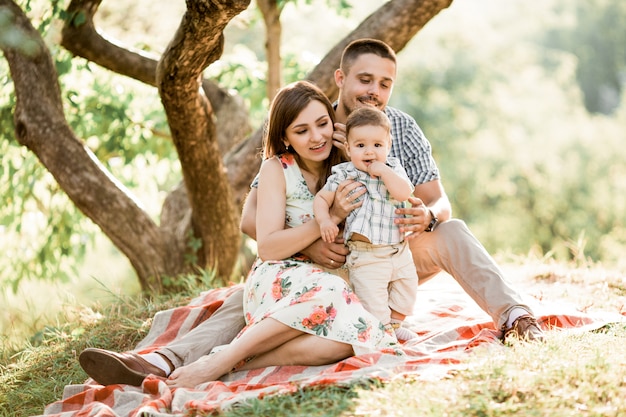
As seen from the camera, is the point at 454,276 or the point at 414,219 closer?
the point at 414,219

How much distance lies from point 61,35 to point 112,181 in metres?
1.04

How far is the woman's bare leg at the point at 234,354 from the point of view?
3.16 metres

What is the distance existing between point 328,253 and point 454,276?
0.65m

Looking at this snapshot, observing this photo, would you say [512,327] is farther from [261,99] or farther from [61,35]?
[261,99]

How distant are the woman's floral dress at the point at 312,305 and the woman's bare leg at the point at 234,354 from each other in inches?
1.9

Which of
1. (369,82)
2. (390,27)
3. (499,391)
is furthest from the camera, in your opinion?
(390,27)

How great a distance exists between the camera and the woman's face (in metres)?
3.45

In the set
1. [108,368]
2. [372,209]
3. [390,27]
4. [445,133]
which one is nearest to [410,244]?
[372,209]

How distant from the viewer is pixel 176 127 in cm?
490

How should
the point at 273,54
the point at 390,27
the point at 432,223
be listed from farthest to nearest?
A: the point at 273,54, the point at 390,27, the point at 432,223

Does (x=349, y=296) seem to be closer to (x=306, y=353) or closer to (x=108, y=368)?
(x=306, y=353)

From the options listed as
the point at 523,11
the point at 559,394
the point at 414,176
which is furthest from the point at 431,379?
the point at 523,11

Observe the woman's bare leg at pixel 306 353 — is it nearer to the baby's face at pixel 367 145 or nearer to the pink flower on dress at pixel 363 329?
the pink flower on dress at pixel 363 329

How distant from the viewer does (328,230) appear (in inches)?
129
